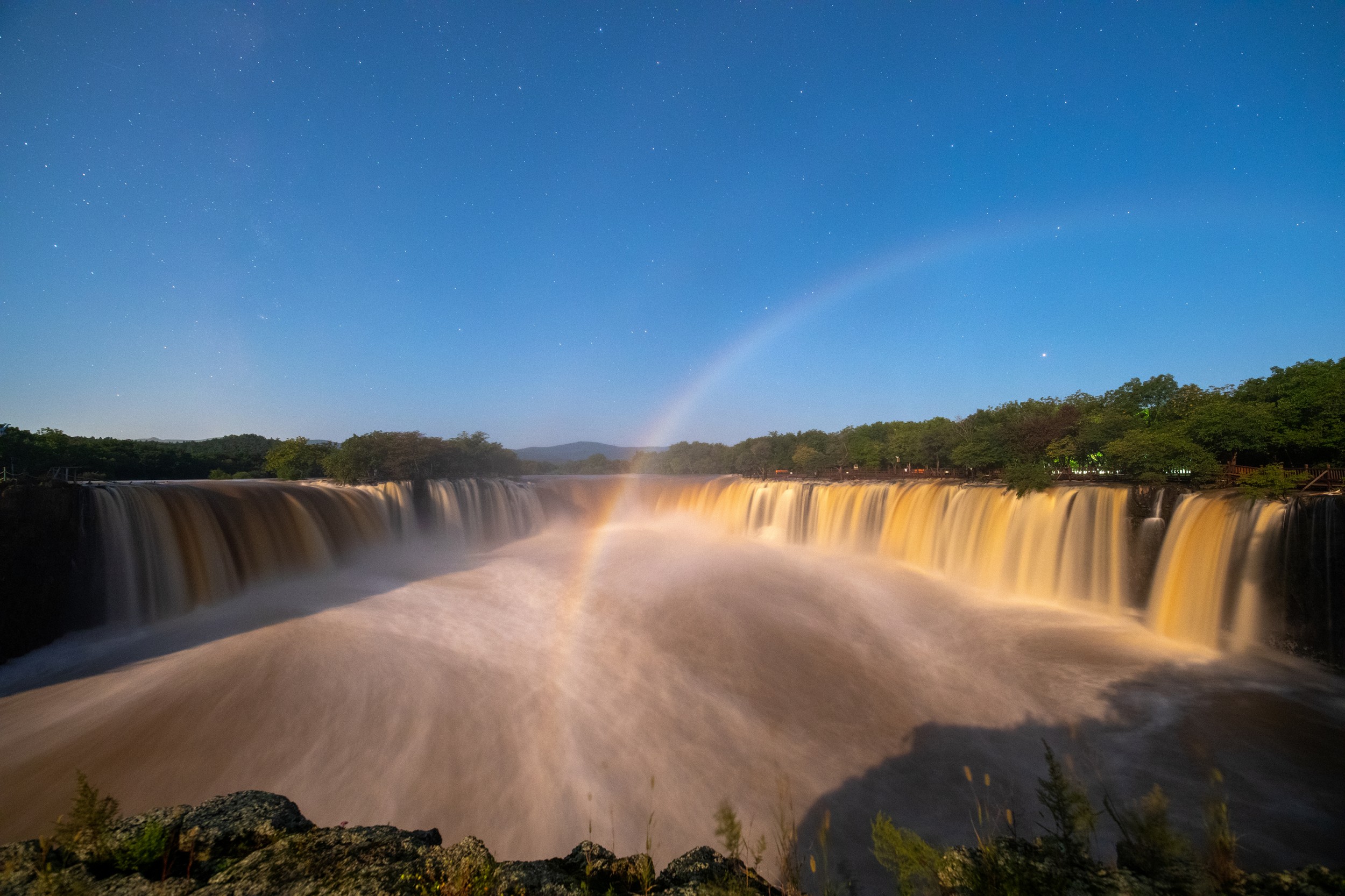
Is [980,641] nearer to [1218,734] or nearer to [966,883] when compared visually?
[1218,734]

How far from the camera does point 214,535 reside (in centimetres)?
1481

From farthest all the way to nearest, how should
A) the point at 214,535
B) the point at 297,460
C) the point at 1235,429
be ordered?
the point at 297,460
the point at 1235,429
the point at 214,535

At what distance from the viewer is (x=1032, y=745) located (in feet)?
27.1

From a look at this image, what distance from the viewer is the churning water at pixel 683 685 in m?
6.94

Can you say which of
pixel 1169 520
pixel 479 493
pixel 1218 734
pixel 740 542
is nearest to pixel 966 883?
pixel 1218 734

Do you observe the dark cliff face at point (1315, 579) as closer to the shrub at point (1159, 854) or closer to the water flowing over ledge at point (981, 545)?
the water flowing over ledge at point (981, 545)

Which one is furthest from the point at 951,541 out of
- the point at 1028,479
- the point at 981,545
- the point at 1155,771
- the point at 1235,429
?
the point at 1155,771

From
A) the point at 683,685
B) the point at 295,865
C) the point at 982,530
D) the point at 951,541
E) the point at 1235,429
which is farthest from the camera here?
the point at 951,541

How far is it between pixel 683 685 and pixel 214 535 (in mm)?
14657

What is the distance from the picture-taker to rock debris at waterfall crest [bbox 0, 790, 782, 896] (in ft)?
7.30

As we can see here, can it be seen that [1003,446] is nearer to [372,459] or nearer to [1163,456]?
[1163,456]

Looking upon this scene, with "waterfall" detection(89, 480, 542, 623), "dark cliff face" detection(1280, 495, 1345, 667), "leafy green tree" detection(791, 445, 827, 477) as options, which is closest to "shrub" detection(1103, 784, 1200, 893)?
"dark cliff face" detection(1280, 495, 1345, 667)

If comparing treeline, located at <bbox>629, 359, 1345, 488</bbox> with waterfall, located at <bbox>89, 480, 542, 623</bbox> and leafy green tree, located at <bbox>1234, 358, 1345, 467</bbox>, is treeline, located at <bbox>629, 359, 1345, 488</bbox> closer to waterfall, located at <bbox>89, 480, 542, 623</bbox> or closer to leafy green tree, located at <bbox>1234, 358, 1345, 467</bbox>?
leafy green tree, located at <bbox>1234, 358, 1345, 467</bbox>

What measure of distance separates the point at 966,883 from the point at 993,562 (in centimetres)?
1727
